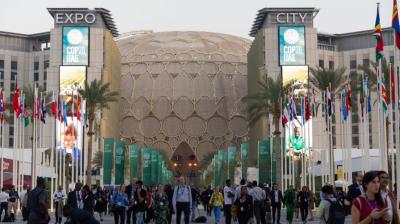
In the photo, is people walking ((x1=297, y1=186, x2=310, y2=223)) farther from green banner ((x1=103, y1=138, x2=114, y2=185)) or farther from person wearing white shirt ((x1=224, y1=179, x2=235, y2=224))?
green banner ((x1=103, y1=138, x2=114, y2=185))

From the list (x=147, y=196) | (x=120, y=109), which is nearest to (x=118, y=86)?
(x=120, y=109)

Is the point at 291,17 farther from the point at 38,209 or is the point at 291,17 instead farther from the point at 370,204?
the point at 370,204

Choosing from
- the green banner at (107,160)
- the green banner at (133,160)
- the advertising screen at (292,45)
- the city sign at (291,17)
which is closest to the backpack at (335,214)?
the green banner at (107,160)

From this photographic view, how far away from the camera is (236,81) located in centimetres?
15000

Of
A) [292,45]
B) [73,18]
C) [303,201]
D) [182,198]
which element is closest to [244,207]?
[182,198]

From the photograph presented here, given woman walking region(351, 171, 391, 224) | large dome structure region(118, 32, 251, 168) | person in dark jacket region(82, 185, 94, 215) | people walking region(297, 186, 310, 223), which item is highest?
large dome structure region(118, 32, 251, 168)

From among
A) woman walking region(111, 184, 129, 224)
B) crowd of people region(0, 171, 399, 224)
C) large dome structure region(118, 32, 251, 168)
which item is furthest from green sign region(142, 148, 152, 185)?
large dome structure region(118, 32, 251, 168)

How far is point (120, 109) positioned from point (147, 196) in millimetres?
122500

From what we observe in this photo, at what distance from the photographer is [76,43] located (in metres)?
120

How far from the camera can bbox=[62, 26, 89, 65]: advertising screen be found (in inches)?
4680

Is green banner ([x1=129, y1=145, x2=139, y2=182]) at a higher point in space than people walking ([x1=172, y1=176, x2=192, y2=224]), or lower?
higher

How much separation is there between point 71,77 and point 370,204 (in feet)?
363

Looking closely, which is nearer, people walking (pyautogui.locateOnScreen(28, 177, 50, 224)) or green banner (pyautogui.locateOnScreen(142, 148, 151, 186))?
people walking (pyautogui.locateOnScreen(28, 177, 50, 224))

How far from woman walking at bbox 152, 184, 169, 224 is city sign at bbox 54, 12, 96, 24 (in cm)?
9759
